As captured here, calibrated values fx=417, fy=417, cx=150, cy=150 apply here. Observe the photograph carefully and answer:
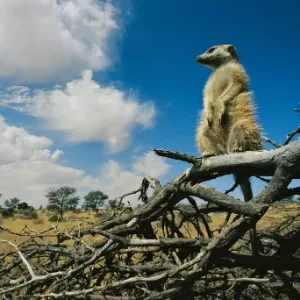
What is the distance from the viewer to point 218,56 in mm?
6168

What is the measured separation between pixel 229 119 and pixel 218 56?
171 cm

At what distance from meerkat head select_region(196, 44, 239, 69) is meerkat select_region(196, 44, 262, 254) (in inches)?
9.2

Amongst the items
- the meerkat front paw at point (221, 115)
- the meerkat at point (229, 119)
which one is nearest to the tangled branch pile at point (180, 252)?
the meerkat at point (229, 119)

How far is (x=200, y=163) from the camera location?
12.6 ft

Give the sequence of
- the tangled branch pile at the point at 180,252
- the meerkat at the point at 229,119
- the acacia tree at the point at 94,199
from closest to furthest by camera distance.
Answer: the tangled branch pile at the point at 180,252 → the meerkat at the point at 229,119 → the acacia tree at the point at 94,199

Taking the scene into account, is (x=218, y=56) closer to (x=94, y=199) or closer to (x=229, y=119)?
(x=229, y=119)

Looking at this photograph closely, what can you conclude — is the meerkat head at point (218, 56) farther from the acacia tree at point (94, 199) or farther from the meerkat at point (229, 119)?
the acacia tree at point (94, 199)

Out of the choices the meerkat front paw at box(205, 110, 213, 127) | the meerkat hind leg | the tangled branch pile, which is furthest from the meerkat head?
the tangled branch pile

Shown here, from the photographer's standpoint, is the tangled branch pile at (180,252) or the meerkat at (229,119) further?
the meerkat at (229,119)

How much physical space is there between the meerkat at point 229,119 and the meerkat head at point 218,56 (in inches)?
9.2

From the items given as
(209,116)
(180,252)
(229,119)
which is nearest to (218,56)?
(209,116)

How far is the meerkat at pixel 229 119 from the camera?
174 inches

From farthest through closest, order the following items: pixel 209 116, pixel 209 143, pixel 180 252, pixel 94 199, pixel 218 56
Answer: pixel 94 199 < pixel 218 56 < pixel 209 116 < pixel 209 143 < pixel 180 252

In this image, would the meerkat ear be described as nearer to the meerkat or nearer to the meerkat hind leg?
the meerkat
